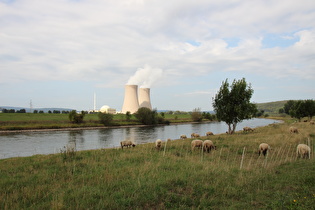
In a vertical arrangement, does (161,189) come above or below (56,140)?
above

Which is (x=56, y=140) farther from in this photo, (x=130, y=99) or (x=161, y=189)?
(x=130, y=99)

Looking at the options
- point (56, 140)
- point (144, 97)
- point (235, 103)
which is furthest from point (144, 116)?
point (235, 103)

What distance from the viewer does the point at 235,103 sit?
2347cm

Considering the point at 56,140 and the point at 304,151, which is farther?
the point at 56,140

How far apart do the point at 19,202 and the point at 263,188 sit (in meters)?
5.53

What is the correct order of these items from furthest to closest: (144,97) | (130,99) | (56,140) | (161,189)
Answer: (144,97), (130,99), (56,140), (161,189)

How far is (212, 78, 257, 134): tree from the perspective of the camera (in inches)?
902

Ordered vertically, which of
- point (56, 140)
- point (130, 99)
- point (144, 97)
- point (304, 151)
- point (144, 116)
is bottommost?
point (56, 140)

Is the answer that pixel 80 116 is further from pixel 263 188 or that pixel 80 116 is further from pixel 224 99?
pixel 263 188

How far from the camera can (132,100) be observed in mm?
61656

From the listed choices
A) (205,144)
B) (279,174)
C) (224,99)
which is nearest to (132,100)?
(224,99)

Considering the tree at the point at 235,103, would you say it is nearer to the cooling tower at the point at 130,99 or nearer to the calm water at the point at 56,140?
the calm water at the point at 56,140

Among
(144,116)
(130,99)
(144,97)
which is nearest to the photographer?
(144,116)

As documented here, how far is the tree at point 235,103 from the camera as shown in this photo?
2292cm
